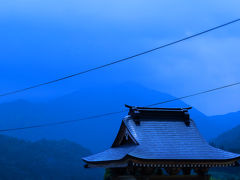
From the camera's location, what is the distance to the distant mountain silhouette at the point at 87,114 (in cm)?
14575

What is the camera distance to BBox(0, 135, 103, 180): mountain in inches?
3250

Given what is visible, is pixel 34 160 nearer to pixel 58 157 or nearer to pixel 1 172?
pixel 58 157

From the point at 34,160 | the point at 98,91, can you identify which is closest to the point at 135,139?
the point at 34,160

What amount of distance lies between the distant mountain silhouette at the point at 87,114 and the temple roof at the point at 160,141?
127 meters

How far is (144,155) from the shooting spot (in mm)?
11164

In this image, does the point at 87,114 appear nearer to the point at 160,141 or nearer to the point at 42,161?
the point at 42,161

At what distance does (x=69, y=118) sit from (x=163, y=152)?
15647 cm

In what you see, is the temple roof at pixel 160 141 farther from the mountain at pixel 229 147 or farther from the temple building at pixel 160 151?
the mountain at pixel 229 147

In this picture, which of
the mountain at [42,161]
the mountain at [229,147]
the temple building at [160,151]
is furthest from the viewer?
the mountain at [42,161]

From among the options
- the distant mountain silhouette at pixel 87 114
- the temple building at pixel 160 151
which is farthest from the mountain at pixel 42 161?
the temple building at pixel 160 151

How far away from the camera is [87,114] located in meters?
166

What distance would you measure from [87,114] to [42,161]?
236 ft

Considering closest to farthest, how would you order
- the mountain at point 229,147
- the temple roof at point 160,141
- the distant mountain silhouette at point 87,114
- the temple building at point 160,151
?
the temple building at point 160,151
the temple roof at point 160,141
the mountain at point 229,147
the distant mountain silhouette at point 87,114

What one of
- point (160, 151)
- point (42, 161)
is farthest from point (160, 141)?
point (42, 161)
